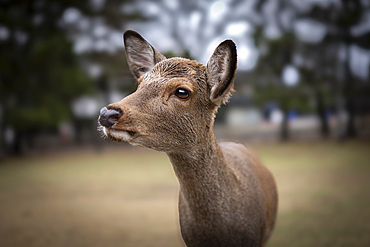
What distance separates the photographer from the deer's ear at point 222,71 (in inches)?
60.3

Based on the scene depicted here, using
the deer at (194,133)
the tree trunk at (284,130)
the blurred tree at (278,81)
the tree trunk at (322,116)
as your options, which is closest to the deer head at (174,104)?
the deer at (194,133)

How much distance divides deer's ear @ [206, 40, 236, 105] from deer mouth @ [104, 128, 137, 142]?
63 centimetres

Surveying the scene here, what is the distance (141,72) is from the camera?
2.03 m

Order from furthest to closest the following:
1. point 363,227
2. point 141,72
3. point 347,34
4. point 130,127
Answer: point 347,34
point 363,227
point 141,72
point 130,127

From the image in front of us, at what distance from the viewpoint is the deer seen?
1.46 m

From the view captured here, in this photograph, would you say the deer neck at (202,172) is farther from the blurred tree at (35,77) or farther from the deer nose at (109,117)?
the blurred tree at (35,77)

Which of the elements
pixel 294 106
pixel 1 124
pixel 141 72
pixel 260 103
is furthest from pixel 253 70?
pixel 1 124

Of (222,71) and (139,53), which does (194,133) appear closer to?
(222,71)

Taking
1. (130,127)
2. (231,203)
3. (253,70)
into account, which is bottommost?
(231,203)

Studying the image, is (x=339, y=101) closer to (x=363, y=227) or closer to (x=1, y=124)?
(x=363, y=227)

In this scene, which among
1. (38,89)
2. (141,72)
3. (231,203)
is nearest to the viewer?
(231,203)

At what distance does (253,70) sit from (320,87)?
7.19 ft

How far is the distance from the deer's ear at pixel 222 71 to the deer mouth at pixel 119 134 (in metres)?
0.63

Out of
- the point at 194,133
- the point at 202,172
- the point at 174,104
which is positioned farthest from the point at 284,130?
the point at 174,104
